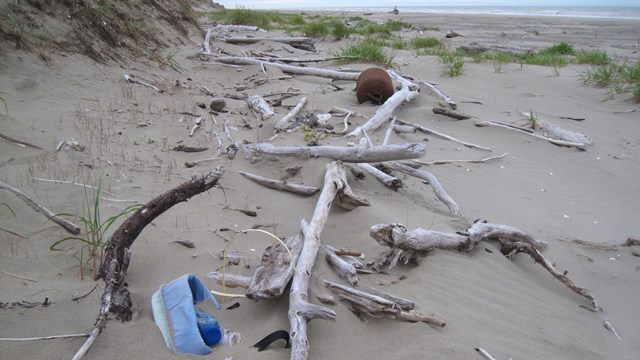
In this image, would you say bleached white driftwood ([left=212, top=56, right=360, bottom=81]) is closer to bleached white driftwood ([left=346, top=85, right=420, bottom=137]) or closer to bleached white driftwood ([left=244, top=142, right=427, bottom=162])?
bleached white driftwood ([left=346, top=85, right=420, bottom=137])

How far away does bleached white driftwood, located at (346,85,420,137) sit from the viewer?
16.8 feet

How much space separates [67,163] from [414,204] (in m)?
2.78

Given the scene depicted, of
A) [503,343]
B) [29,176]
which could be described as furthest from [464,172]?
[29,176]

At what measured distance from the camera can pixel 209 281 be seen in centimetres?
238

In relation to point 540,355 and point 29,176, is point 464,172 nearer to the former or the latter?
point 540,355

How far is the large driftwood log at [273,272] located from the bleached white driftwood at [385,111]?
2573 mm

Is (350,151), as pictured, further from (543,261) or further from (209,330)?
(209,330)

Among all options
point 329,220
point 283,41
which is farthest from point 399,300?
point 283,41

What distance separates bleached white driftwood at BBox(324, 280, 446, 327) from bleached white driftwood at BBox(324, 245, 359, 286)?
159 millimetres

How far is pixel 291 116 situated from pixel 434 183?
228 centimetres

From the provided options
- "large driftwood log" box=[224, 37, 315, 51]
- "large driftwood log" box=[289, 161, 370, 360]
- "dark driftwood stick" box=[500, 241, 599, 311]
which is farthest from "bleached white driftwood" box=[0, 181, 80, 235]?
"large driftwood log" box=[224, 37, 315, 51]

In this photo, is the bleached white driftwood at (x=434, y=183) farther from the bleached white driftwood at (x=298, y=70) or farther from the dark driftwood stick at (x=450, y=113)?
the bleached white driftwood at (x=298, y=70)

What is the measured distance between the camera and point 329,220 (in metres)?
3.25

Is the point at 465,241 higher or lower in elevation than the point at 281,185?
lower
